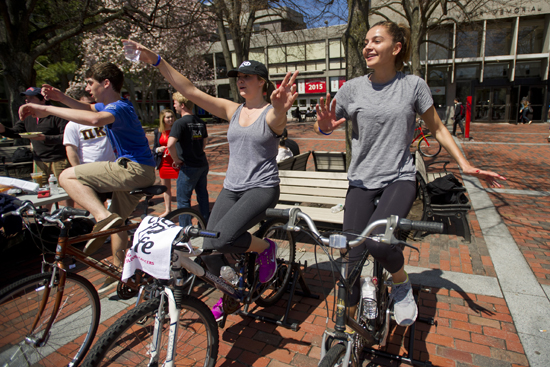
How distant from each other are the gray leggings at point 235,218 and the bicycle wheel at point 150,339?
493mm

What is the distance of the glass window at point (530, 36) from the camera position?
25.9 m

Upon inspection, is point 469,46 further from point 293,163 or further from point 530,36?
point 293,163

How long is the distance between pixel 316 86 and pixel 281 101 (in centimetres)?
3930

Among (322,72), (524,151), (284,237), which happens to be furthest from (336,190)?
(322,72)

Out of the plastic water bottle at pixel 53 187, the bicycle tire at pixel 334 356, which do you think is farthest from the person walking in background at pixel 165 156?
the bicycle tire at pixel 334 356

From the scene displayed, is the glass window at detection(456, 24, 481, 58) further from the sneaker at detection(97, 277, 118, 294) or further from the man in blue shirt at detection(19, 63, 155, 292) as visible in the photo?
the sneaker at detection(97, 277, 118, 294)

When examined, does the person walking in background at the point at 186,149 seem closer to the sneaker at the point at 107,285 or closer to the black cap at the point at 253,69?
the sneaker at the point at 107,285

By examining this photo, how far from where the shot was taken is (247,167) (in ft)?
8.92

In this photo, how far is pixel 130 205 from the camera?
342 centimetres

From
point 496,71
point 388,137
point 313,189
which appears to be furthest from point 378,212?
point 496,71

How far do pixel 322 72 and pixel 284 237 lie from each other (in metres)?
38.9

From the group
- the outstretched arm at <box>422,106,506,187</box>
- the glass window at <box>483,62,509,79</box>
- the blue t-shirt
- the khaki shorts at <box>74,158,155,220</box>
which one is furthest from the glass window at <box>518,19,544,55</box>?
the khaki shorts at <box>74,158,155,220</box>

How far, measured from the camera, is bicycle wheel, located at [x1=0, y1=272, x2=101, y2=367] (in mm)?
2289

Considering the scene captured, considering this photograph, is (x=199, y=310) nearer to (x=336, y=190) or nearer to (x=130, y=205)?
(x=130, y=205)
